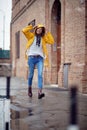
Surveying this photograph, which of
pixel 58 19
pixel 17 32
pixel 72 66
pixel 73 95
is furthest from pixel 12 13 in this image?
pixel 73 95

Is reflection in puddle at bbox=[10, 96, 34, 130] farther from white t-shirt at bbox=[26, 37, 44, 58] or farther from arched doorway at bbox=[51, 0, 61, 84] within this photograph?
arched doorway at bbox=[51, 0, 61, 84]

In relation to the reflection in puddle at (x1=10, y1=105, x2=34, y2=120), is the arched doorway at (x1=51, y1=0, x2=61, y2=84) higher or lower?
higher

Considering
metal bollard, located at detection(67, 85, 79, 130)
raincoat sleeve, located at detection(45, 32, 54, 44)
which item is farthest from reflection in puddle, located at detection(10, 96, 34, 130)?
raincoat sleeve, located at detection(45, 32, 54, 44)

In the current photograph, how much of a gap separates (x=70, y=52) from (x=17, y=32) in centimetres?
1203

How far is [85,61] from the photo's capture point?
8.97m

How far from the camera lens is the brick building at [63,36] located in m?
9.18

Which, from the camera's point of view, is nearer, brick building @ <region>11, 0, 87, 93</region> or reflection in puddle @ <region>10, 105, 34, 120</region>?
reflection in puddle @ <region>10, 105, 34, 120</region>

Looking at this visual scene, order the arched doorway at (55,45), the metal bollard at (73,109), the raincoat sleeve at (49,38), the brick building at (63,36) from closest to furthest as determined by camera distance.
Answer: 1. the metal bollard at (73,109)
2. the raincoat sleeve at (49,38)
3. the brick building at (63,36)
4. the arched doorway at (55,45)

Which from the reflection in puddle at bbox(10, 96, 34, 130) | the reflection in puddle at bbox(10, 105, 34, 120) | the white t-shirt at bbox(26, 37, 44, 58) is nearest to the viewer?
the reflection in puddle at bbox(10, 96, 34, 130)

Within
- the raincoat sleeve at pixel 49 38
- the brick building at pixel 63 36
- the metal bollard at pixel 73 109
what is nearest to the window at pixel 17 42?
the brick building at pixel 63 36

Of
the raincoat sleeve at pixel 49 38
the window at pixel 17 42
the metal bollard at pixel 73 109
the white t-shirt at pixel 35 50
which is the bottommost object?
the metal bollard at pixel 73 109

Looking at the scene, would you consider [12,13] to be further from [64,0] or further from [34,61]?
[34,61]

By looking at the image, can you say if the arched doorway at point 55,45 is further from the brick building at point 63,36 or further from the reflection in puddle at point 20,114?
the reflection in puddle at point 20,114

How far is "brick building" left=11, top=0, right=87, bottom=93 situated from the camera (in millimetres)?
9180
